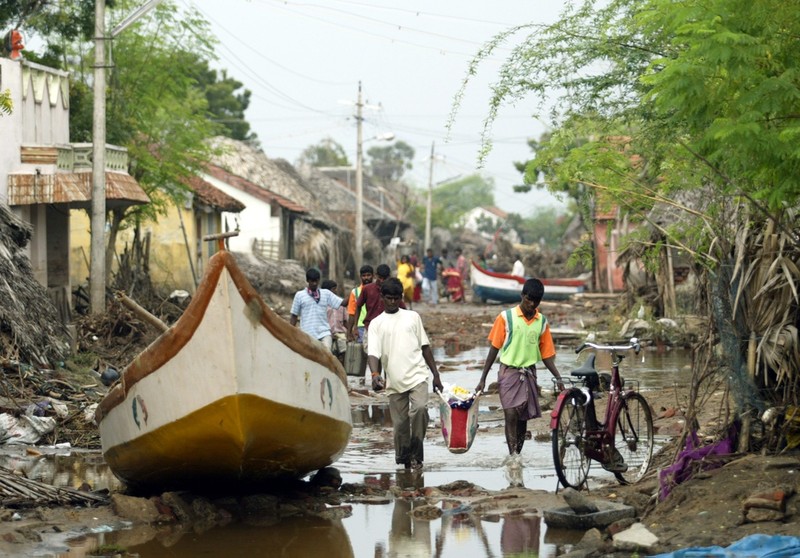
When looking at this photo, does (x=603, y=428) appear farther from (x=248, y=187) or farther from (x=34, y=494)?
(x=248, y=187)

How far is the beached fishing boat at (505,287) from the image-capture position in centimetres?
4050

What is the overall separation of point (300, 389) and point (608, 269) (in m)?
32.2

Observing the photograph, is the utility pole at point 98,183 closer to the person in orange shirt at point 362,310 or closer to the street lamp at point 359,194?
the person in orange shirt at point 362,310

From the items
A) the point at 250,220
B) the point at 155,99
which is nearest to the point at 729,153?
the point at 155,99

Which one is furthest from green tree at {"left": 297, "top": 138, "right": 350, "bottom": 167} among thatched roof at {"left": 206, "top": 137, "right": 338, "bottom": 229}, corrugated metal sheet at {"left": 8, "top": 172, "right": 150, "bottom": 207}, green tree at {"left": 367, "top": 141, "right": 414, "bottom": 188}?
corrugated metal sheet at {"left": 8, "top": 172, "right": 150, "bottom": 207}

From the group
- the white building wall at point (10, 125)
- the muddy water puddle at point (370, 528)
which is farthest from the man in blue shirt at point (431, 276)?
the muddy water puddle at point (370, 528)

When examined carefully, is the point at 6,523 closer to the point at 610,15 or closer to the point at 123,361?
the point at 610,15

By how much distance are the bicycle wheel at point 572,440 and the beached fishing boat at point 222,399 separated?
1.92 m

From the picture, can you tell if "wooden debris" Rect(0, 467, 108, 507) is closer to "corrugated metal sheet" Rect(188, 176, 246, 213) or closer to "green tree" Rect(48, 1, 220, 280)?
"green tree" Rect(48, 1, 220, 280)

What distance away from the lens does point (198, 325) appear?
909 centimetres

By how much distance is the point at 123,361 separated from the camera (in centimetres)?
1964

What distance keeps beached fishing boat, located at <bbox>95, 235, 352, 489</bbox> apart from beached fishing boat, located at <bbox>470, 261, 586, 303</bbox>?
3024 centimetres

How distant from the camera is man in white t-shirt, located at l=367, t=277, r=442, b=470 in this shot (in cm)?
1102

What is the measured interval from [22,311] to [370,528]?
839 centimetres
